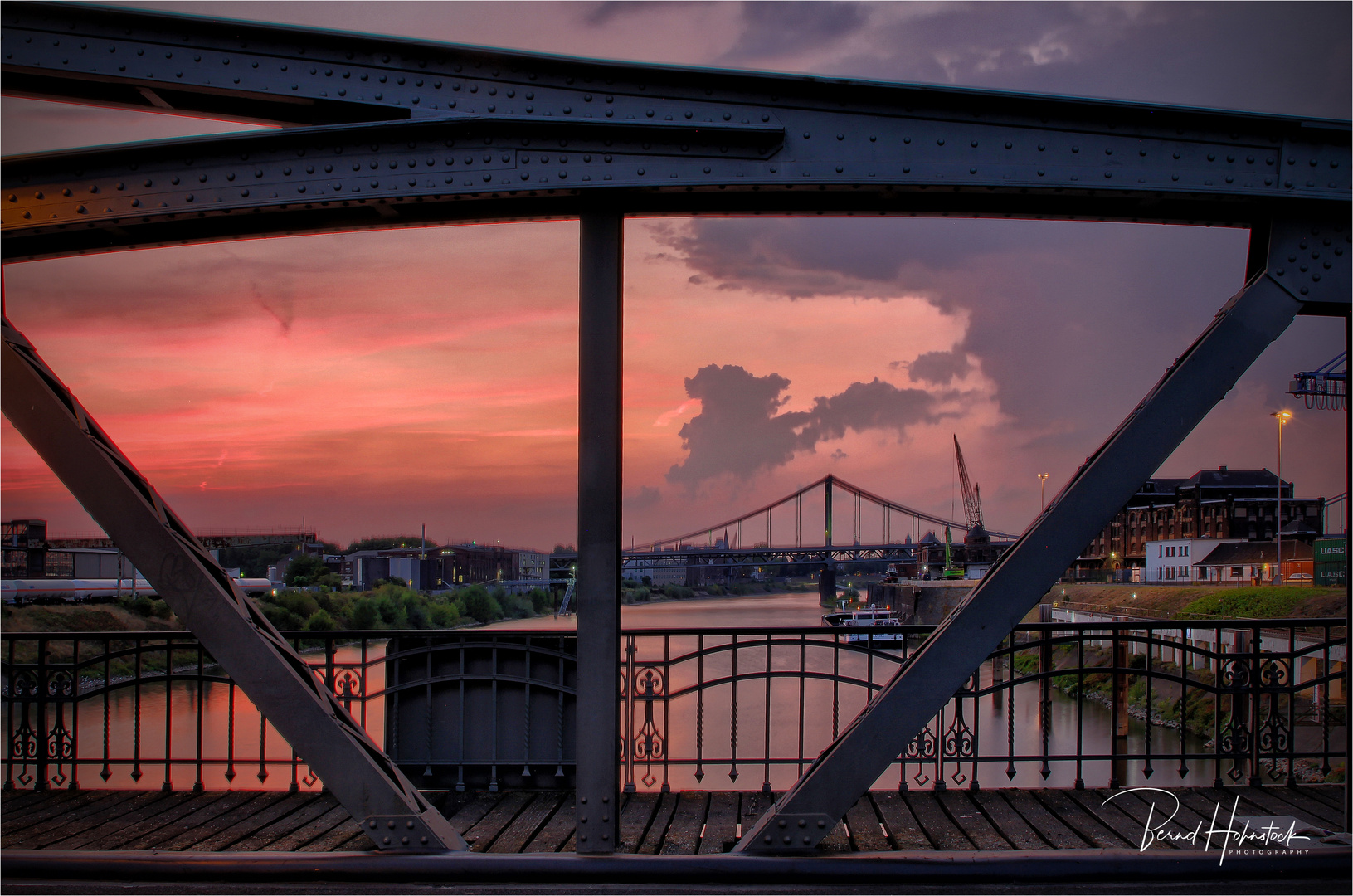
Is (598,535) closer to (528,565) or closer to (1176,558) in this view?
(528,565)

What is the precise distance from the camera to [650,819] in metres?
3.69

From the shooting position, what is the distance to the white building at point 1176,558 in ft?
158

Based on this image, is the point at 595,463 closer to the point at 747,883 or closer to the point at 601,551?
the point at 601,551

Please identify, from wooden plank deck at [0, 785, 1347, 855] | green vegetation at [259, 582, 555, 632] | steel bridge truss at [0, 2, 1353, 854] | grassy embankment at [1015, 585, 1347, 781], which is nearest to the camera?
steel bridge truss at [0, 2, 1353, 854]

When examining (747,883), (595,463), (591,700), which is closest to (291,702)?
(591,700)

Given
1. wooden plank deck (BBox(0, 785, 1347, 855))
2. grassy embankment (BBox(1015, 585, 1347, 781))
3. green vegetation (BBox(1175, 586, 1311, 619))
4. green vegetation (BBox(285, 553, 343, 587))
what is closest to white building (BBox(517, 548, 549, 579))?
green vegetation (BBox(285, 553, 343, 587))

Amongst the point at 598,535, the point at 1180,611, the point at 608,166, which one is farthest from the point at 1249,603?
the point at 608,166

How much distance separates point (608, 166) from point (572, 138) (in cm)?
17

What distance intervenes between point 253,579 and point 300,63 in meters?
28.6

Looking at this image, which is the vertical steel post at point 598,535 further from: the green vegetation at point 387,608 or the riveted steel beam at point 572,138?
the green vegetation at point 387,608

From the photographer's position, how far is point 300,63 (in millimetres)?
2879

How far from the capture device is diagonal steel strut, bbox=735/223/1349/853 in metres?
2.74

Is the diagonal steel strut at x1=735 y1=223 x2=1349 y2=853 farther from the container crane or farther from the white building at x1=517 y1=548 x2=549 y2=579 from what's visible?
the container crane

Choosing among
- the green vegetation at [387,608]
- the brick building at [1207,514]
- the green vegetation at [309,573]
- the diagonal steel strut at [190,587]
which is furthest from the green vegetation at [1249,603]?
the green vegetation at [309,573]
